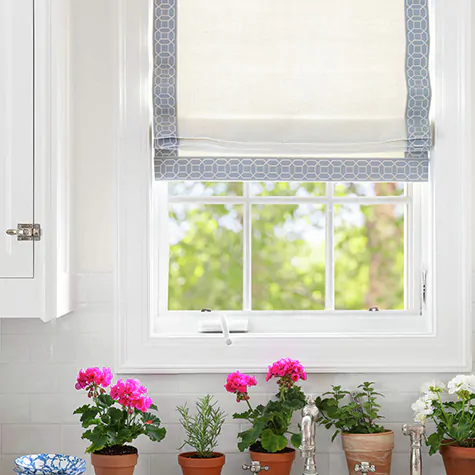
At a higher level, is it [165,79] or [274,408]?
[165,79]

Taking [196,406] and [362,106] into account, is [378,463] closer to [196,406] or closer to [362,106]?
[196,406]

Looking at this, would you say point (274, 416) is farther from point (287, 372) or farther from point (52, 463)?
point (52, 463)

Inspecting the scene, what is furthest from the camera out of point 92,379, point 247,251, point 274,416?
point 247,251

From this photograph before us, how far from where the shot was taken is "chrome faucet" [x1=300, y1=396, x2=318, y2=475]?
2.18 m

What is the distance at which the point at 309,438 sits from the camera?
2.19 m

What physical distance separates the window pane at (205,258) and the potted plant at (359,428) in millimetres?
451

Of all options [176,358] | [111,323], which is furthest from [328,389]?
[111,323]

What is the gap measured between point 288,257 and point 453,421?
722 millimetres

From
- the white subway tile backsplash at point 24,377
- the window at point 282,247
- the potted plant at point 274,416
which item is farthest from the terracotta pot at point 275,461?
the white subway tile backsplash at point 24,377

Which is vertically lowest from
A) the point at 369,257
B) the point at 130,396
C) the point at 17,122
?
the point at 130,396

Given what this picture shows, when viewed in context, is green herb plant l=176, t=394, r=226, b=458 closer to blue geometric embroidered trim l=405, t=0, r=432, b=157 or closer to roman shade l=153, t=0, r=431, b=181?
roman shade l=153, t=0, r=431, b=181

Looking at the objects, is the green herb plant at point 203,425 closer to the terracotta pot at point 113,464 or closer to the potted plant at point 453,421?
the terracotta pot at point 113,464

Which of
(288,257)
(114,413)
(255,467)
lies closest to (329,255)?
(288,257)

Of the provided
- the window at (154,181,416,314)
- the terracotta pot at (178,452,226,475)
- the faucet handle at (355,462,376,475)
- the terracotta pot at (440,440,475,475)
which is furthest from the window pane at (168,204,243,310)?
the terracotta pot at (440,440,475,475)
